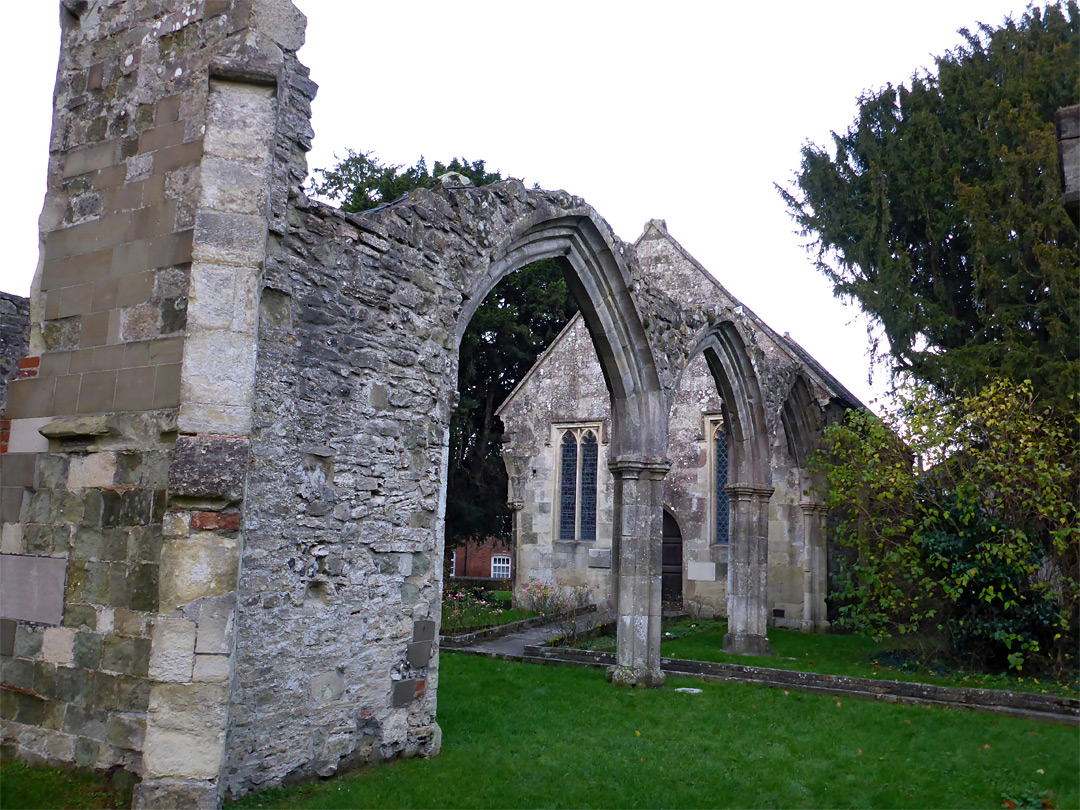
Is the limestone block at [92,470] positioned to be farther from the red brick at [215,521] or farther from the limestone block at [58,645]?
the red brick at [215,521]

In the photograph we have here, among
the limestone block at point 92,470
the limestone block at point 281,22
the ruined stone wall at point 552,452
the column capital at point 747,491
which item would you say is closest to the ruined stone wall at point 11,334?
the limestone block at point 92,470

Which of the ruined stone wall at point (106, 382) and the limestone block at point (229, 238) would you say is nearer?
the limestone block at point (229, 238)

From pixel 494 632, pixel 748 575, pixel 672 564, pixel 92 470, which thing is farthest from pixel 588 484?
pixel 92 470

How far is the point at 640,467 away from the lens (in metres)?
9.91

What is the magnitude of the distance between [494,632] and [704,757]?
7428 mm

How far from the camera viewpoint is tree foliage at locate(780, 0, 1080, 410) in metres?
12.0

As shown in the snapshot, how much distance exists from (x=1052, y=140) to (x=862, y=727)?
354 inches

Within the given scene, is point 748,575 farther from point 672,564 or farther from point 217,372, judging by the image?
point 217,372

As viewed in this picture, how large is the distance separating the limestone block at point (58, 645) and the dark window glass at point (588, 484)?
1372 cm

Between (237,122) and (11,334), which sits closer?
(237,122)

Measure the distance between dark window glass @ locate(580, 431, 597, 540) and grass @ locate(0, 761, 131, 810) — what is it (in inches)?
545

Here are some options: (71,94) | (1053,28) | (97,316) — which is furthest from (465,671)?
(1053,28)

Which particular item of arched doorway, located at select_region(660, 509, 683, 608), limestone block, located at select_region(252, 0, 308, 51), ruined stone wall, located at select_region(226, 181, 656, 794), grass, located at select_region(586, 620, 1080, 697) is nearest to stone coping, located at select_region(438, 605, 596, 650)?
grass, located at select_region(586, 620, 1080, 697)

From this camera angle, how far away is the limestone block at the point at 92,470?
4848 millimetres
